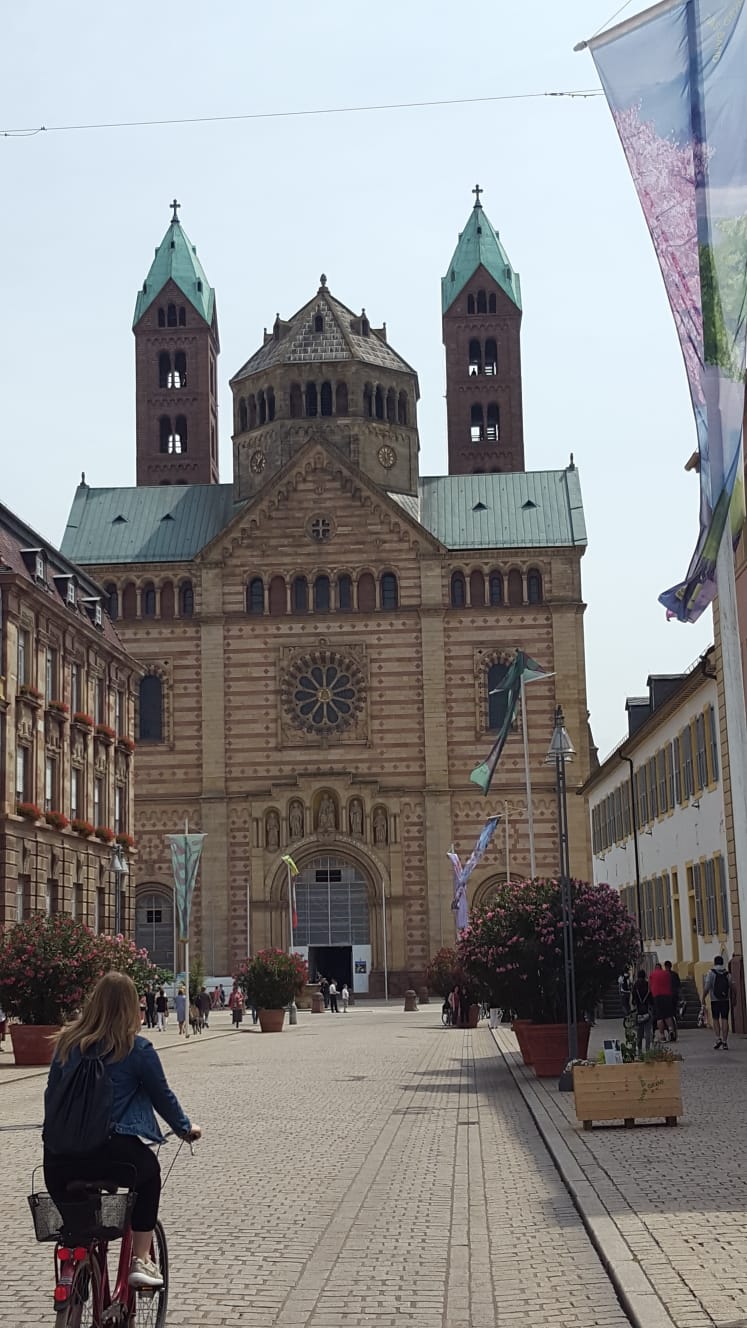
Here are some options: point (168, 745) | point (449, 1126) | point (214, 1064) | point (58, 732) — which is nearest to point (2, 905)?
point (58, 732)

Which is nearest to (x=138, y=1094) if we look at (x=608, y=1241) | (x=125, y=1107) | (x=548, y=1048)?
(x=125, y=1107)

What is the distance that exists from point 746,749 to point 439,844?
61.6m

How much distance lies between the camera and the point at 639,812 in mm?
51500

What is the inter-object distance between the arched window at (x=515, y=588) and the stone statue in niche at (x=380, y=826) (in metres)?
10.9

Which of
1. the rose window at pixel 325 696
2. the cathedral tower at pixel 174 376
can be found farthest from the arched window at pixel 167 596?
the cathedral tower at pixel 174 376

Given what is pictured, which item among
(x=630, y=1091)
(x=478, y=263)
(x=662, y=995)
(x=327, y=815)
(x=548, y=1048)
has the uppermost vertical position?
(x=478, y=263)

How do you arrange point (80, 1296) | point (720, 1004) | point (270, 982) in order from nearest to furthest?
point (80, 1296), point (720, 1004), point (270, 982)

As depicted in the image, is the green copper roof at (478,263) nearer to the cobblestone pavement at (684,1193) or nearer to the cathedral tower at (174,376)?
the cathedral tower at (174,376)

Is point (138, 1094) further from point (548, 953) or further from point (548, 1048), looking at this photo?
point (548, 953)

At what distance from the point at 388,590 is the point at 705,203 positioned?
211 ft

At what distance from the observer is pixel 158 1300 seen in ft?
28.0

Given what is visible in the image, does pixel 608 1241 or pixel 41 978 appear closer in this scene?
pixel 608 1241

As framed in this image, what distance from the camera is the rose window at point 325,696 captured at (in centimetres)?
7500

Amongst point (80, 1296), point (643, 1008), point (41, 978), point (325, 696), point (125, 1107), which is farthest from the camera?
point (325, 696)
